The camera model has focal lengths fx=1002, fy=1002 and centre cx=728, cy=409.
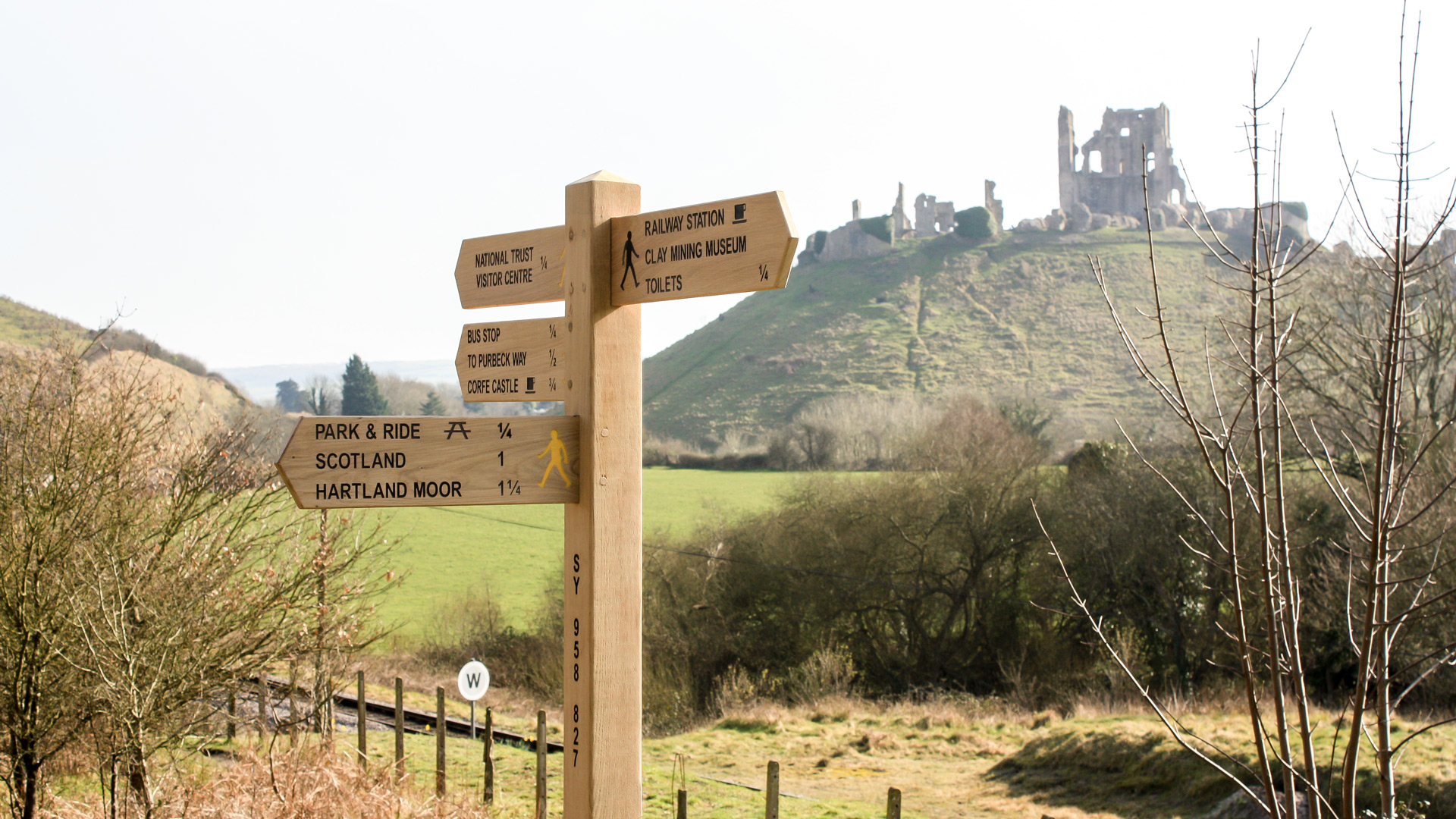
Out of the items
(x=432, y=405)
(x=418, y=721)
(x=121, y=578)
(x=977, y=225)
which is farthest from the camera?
(x=977, y=225)

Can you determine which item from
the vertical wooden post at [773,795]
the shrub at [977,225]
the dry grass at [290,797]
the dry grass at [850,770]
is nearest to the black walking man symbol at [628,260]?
the dry grass at [290,797]

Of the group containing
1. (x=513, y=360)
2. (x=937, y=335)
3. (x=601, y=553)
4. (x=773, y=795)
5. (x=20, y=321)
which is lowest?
(x=773, y=795)

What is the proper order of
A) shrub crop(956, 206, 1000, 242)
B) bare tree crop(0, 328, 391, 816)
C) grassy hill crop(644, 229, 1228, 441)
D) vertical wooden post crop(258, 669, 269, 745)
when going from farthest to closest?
1. shrub crop(956, 206, 1000, 242)
2. grassy hill crop(644, 229, 1228, 441)
3. vertical wooden post crop(258, 669, 269, 745)
4. bare tree crop(0, 328, 391, 816)

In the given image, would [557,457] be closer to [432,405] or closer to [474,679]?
[474,679]

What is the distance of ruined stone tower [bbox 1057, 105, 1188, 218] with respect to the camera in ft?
354

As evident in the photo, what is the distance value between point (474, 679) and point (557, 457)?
925 centimetres

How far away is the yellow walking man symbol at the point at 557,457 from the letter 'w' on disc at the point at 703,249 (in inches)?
14.3

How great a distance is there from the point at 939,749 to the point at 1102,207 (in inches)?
4057

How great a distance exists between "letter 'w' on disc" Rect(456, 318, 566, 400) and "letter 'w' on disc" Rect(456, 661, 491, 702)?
27.2 feet

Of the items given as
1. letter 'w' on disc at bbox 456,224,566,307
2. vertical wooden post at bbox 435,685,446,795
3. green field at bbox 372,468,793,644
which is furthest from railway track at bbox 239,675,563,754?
letter 'w' on disc at bbox 456,224,566,307

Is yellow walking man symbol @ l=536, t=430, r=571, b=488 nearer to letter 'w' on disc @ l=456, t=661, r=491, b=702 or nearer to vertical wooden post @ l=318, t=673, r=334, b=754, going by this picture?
vertical wooden post @ l=318, t=673, r=334, b=754

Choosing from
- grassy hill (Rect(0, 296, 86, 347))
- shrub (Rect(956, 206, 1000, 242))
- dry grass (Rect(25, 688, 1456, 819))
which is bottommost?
dry grass (Rect(25, 688, 1456, 819))

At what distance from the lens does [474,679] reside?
426 inches

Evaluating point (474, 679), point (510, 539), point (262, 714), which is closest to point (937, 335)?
point (510, 539)
